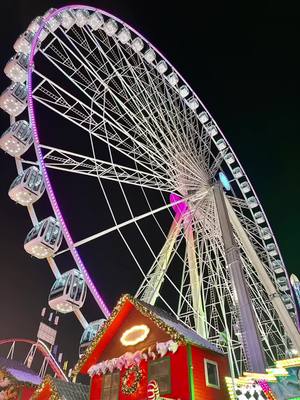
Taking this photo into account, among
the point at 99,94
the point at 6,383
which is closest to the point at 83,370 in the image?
the point at 6,383

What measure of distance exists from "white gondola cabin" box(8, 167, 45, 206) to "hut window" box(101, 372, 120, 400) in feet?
25.5

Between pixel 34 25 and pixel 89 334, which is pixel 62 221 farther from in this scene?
pixel 34 25

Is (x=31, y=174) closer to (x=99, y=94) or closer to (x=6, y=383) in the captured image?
(x=99, y=94)

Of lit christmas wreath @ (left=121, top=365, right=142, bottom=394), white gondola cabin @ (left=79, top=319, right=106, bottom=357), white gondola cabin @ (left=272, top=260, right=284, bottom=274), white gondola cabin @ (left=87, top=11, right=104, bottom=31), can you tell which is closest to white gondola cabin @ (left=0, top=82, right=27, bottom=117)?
white gondola cabin @ (left=87, top=11, right=104, bottom=31)

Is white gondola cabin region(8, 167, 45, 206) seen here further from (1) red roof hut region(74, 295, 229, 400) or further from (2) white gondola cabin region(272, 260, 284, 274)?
(2) white gondola cabin region(272, 260, 284, 274)

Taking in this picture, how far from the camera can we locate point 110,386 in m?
11.8

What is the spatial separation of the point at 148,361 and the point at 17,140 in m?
11.1

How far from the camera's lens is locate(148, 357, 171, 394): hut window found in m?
10.4

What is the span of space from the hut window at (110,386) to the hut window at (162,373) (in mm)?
1297

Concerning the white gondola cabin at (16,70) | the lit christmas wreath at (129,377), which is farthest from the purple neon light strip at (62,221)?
the white gondola cabin at (16,70)

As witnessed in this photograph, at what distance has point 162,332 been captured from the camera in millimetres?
11133

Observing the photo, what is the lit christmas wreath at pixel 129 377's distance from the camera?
1114cm

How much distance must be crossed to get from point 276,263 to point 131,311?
13.8 m

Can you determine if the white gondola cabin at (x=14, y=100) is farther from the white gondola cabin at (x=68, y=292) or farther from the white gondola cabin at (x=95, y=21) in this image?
the white gondola cabin at (x=68, y=292)
